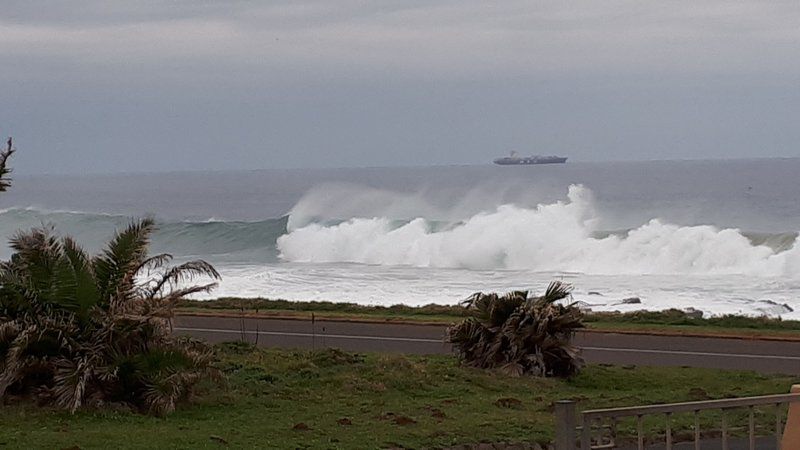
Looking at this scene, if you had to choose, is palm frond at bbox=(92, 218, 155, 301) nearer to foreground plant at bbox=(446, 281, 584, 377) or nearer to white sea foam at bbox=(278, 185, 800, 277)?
foreground plant at bbox=(446, 281, 584, 377)

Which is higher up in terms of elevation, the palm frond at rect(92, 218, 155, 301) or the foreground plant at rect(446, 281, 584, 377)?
the palm frond at rect(92, 218, 155, 301)

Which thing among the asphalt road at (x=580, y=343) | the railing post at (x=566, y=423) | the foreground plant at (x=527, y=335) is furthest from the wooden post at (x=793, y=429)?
the asphalt road at (x=580, y=343)

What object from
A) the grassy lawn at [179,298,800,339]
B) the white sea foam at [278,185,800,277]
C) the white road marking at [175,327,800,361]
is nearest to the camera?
the white road marking at [175,327,800,361]

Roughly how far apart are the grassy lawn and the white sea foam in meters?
22.8

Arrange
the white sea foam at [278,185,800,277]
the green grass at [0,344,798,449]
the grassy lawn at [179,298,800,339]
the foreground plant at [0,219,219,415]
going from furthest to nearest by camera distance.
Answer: the white sea foam at [278,185,800,277], the grassy lawn at [179,298,800,339], the foreground plant at [0,219,219,415], the green grass at [0,344,798,449]

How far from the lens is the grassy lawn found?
27.0m

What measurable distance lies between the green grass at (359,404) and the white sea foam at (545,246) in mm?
34545

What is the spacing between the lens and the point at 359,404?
16594 millimetres

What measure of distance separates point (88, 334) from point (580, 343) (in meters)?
11.3

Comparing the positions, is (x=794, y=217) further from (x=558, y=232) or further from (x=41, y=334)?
(x=41, y=334)

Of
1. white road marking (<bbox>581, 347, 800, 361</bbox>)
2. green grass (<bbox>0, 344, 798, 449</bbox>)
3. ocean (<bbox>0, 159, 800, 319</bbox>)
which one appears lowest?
green grass (<bbox>0, 344, 798, 449</bbox>)

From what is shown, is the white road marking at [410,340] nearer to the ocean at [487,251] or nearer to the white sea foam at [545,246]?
the ocean at [487,251]

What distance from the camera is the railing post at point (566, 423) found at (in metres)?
8.59

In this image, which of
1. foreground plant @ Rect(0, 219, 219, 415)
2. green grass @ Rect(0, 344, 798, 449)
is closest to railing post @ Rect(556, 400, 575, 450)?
green grass @ Rect(0, 344, 798, 449)
